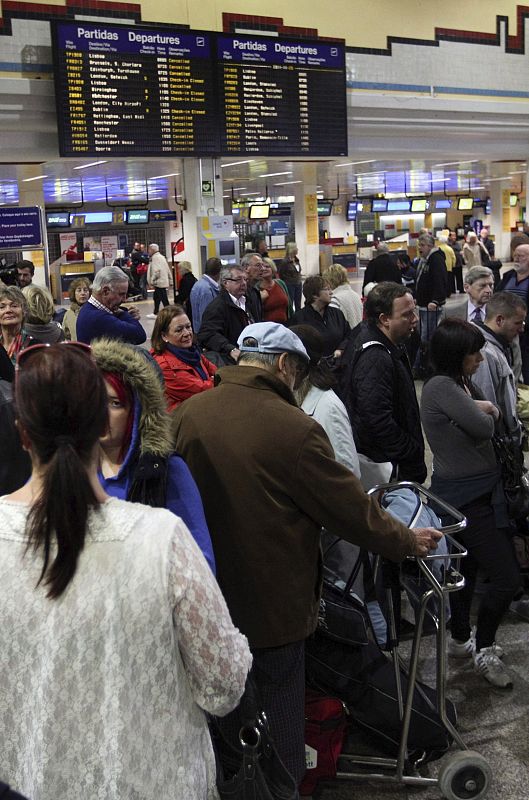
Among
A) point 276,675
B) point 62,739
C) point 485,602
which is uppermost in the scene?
point 62,739

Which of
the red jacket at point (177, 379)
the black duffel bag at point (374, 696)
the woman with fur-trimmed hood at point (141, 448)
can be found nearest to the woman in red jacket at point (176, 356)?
the red jacket at point (177, 379)

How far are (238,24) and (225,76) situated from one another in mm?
1005

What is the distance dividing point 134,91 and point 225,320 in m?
4.02

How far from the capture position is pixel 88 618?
1562 millimetres

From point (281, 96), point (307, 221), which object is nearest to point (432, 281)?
point (281, 96)

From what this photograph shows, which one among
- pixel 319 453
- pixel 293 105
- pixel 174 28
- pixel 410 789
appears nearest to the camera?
pixel 319 453

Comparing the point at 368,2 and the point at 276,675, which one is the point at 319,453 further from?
the point at 368,2

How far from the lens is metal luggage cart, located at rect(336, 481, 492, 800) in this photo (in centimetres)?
294

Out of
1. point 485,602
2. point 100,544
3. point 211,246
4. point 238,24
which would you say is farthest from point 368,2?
point 100,544

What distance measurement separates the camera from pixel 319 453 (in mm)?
2432

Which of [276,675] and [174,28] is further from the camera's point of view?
[174,28]

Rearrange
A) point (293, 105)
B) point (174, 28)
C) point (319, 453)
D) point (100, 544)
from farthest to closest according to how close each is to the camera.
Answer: point (293, 105), point (174, 28), point (319, 453), point (100, 544)

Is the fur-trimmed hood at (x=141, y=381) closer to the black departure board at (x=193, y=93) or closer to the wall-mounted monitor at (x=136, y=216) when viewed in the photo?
the black departure board at (x=193, y=93)

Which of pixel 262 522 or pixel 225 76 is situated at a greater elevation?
pixel 225 76
